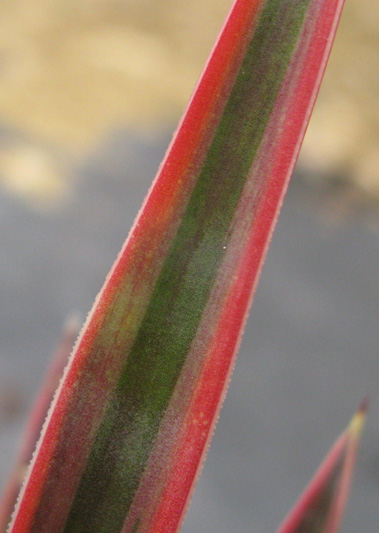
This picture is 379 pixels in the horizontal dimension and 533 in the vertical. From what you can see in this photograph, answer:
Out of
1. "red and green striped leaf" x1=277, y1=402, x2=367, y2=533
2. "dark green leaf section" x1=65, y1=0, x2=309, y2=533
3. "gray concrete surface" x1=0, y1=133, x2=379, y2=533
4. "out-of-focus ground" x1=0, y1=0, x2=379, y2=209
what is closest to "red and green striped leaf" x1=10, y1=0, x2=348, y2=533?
"dark green leaf section" x1=65, y1=0, x2=309, y2=533

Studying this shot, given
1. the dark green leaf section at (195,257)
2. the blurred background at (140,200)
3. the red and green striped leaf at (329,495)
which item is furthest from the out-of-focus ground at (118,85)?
the dark green leaf section at (195,257)

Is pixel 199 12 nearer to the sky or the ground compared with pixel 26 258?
nearer to the sky

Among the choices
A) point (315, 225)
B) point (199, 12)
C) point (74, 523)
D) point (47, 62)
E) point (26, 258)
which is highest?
point (199, 12)

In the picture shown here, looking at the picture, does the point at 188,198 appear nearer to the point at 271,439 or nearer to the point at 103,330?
the point at 103,330

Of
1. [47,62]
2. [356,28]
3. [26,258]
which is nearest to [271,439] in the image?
[26,258]

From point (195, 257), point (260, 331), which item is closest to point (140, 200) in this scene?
point (260, 331)

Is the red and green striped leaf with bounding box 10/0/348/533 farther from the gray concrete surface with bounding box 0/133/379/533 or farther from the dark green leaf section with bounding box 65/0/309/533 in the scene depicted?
the gray concrete surface with bounding box 0/133/379/533
